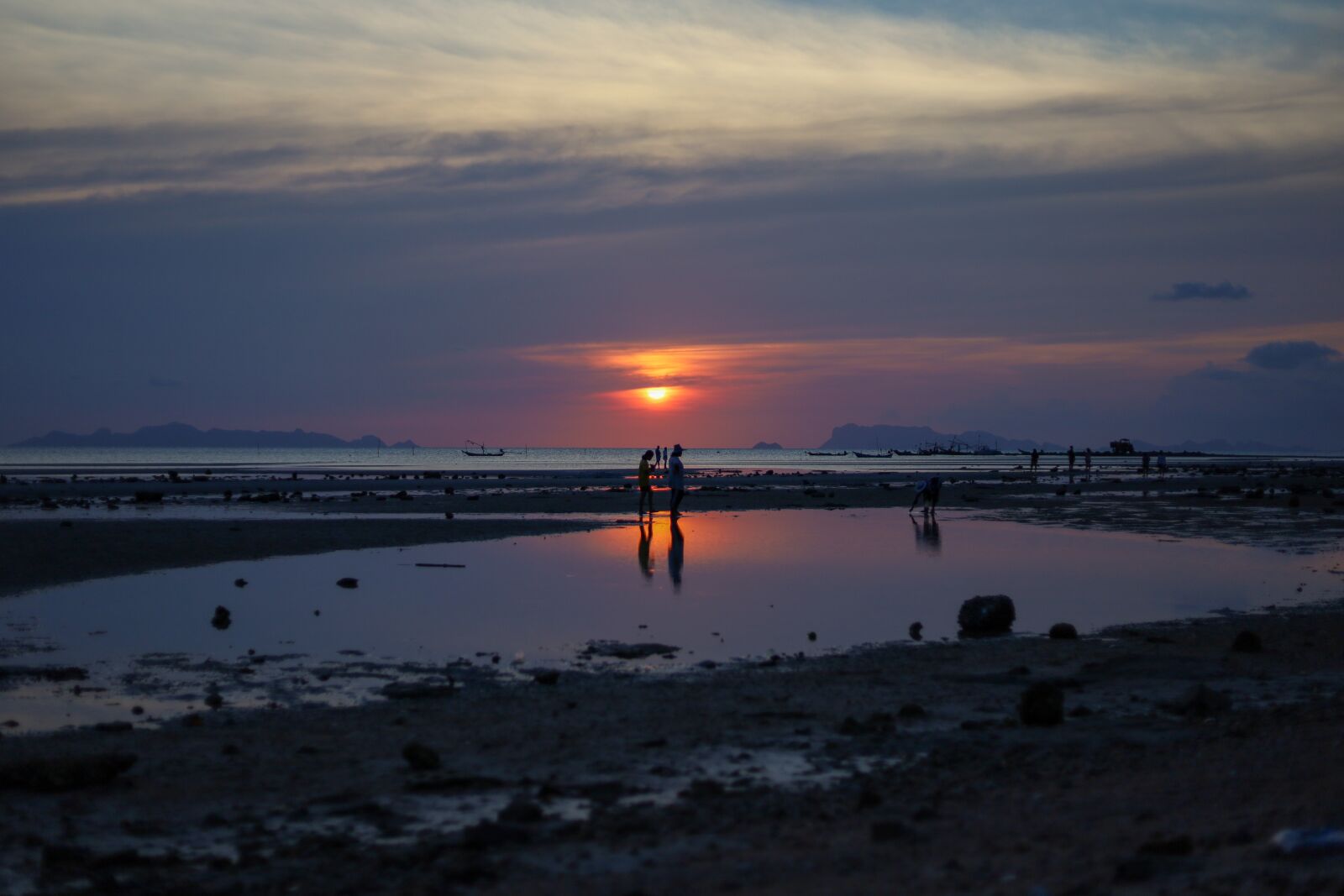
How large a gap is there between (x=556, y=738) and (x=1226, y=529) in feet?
96.0

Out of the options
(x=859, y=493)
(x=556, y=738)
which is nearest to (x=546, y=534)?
(x=556, y=738)

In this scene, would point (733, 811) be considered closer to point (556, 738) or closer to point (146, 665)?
point (556, 738)

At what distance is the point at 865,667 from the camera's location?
13.1 m

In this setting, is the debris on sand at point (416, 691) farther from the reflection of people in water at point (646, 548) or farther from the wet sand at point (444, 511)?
the wet sand at point (444, 511)

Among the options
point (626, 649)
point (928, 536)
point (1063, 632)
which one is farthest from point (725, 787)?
point (928, 536)

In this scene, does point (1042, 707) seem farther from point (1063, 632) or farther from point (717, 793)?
point (1063, 632)

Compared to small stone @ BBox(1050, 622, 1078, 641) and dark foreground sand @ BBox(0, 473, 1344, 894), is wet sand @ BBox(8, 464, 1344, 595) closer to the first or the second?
dark foreground sand @ BBox(0, 473, 1344, 894)

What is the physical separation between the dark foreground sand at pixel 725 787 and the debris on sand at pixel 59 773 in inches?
0.6

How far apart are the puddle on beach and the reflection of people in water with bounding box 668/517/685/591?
0.41 ft

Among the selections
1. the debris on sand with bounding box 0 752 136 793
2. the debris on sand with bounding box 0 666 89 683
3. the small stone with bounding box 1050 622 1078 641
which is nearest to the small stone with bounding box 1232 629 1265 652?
the small stone with bounding box 1050 622 1078 641

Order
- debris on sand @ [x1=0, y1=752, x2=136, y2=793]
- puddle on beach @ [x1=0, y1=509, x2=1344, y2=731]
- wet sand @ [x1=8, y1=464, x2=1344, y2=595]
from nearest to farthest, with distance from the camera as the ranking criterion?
debris on sand @ [x1=0, y1=752, x2=136, y2=793] → puddle on beach @ [x1=0, y1=509, x2=1344, y2=731] → wet sand @ [x1=8, y1=464, x2=1344, y2=595]

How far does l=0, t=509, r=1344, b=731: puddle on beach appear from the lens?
13.0 metres

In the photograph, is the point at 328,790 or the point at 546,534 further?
the point at 546,534

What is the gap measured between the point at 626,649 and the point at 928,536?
→ 19.3 metres
